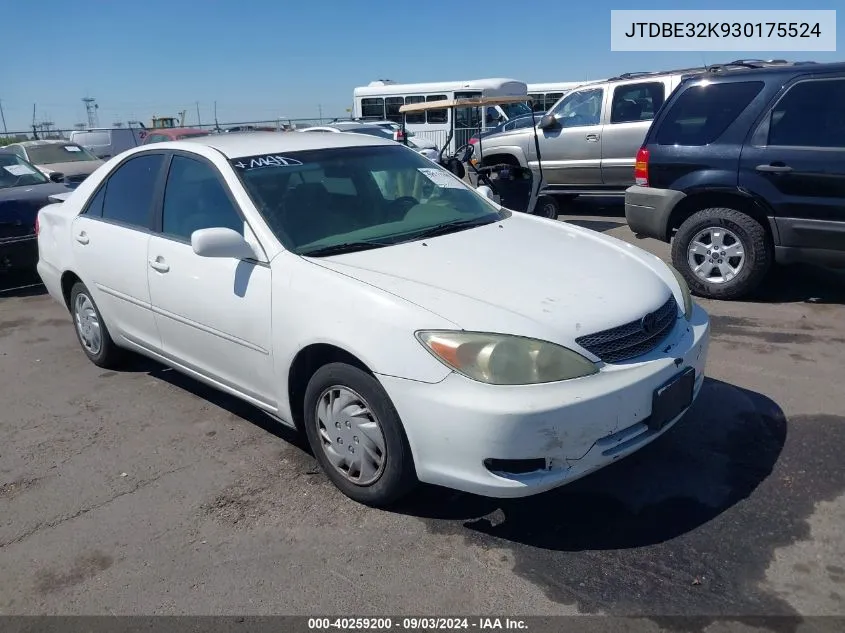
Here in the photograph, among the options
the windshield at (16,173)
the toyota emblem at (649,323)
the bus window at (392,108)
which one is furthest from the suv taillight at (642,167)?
the bus window at (392,108)

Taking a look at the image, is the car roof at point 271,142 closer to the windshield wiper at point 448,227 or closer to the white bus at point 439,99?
the windshield wiper at point 448,227

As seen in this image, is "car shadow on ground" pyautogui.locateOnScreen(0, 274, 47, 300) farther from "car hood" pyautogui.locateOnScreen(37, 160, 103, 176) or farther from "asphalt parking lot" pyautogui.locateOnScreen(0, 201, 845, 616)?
"car hood" pyautogui.locateOnScreen(37, 160, 103, 176)

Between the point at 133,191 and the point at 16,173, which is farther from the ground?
the point at 16,173

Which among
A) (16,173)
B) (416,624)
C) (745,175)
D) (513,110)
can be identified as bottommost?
(416,624)

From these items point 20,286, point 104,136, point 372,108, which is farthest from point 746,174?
point 104,136

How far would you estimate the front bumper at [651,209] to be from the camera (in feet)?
20.9

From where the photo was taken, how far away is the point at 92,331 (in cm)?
513

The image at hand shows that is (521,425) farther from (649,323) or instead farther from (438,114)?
(438,114)

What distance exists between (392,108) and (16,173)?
1587cm

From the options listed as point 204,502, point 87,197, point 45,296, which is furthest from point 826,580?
point 45,296

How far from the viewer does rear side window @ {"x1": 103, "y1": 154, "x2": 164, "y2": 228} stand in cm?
437

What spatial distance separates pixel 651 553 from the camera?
113 inches

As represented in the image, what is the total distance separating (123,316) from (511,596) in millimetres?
3114

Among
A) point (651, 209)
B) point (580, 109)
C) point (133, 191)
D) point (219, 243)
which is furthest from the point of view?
point (580, 109)
